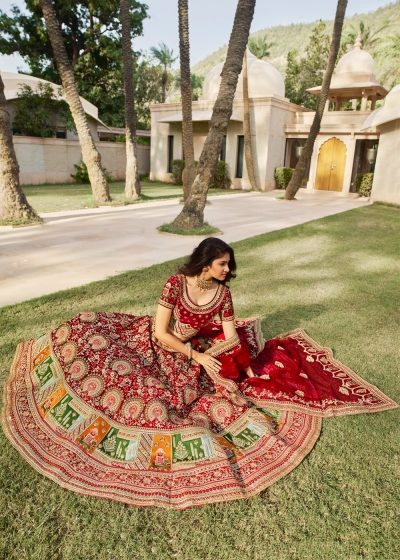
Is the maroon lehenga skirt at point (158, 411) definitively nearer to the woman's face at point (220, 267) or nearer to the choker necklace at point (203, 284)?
the choker necklace at point (203, 284)

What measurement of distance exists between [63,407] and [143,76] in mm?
39677

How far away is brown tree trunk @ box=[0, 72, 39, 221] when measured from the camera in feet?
28.1

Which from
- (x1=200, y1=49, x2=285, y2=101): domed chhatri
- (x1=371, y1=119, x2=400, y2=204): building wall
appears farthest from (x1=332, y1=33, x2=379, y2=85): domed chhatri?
(x1=371, y1=119, x2=400, y2=204): building wall

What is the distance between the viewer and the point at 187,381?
2963 mm

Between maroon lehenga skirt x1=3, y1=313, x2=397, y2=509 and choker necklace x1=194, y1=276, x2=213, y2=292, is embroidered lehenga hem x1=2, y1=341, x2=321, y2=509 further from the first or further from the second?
choker necklace x1=194, y1=276, x2=213, y2=292

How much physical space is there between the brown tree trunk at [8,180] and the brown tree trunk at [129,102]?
16.7 feet

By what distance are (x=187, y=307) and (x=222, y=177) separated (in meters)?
19.3

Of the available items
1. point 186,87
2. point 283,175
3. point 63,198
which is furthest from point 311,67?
point 63,198

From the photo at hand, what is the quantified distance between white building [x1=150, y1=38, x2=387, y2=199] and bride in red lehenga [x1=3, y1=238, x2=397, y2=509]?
18.4 metres

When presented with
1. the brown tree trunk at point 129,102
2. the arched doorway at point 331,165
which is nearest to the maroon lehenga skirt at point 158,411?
the brown tree trunk at point 129,102

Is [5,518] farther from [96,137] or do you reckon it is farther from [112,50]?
[112,50]

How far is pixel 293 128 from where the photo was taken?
2109cm

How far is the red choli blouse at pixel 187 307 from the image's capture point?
3.04 metres

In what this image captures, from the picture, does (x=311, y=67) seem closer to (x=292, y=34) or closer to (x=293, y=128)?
(x=293, y=128)
